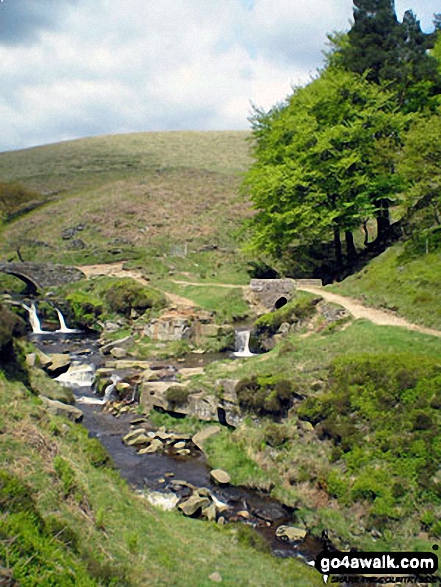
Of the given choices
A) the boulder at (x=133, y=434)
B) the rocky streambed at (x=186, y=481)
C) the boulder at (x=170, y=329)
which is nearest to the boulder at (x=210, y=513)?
the rocky streambed at (x=186, y=481)

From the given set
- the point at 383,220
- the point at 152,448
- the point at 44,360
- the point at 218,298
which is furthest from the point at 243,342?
the point at 383,220

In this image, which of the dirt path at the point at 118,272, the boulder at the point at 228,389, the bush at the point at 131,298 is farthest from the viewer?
the dirt path at the point at 118,272

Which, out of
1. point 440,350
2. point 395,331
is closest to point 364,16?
point 395,331

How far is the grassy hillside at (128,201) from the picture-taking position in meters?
65.6

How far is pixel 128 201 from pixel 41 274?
2856 cm

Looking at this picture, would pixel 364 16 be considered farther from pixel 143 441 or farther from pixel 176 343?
pixel 143 441

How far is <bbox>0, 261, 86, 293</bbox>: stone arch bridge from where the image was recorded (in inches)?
2076

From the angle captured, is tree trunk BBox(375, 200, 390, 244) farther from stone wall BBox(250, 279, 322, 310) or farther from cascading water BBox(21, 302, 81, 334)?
cascading water BBox(21, 302, 81, 334)

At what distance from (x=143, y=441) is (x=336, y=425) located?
353 inches

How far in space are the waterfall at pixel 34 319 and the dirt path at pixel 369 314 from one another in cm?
2655

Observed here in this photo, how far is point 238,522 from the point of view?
52.2ft

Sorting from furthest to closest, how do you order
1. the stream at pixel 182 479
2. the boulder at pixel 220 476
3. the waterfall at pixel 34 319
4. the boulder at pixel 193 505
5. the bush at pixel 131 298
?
1. the waterfall at pixel 34 319
2. the bush at pixel 131 298
3. the boulder at pixel 220 476
4. the boulder at pixel 193 505
5. the stream at pixel 182 479

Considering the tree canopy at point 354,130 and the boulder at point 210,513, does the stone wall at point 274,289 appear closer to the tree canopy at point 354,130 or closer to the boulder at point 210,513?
the tree canopy at point 354,130

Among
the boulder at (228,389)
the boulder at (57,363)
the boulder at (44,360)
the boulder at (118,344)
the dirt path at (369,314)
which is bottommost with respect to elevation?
the boulder at (118,344)
